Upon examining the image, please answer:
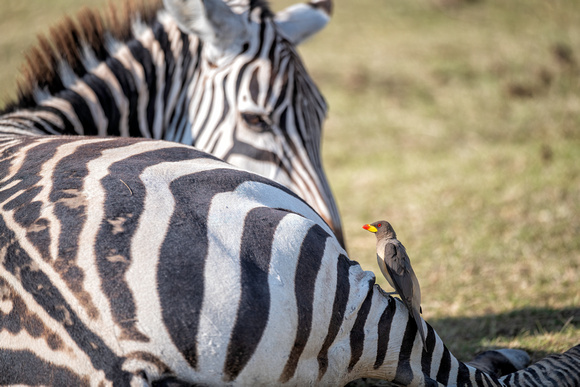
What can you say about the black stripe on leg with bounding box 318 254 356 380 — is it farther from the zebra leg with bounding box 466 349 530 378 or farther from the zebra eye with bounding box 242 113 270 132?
the zebra eye with bounding box 242 113 270 132

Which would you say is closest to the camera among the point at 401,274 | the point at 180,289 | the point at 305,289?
the point at 180,289

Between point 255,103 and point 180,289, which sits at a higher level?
point 255,103

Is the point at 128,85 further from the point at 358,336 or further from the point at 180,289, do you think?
the point at 358,336

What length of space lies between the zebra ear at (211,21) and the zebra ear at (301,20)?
659 mm

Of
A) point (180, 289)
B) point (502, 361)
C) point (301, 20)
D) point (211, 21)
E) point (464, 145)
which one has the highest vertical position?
point (464, 145)

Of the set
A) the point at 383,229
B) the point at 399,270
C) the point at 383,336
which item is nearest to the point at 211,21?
the point at 383,229

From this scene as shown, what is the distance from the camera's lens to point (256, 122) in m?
2.82

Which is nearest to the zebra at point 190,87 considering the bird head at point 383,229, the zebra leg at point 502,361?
the bird head at point 383,229

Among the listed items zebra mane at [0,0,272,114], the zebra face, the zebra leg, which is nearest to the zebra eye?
the zebra face

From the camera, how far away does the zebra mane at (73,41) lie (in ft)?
9.50

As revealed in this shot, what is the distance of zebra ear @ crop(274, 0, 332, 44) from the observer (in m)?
3.53

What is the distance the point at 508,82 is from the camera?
9.45 meters

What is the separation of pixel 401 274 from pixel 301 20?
88.2 inches

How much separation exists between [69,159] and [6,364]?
0.72 metres
